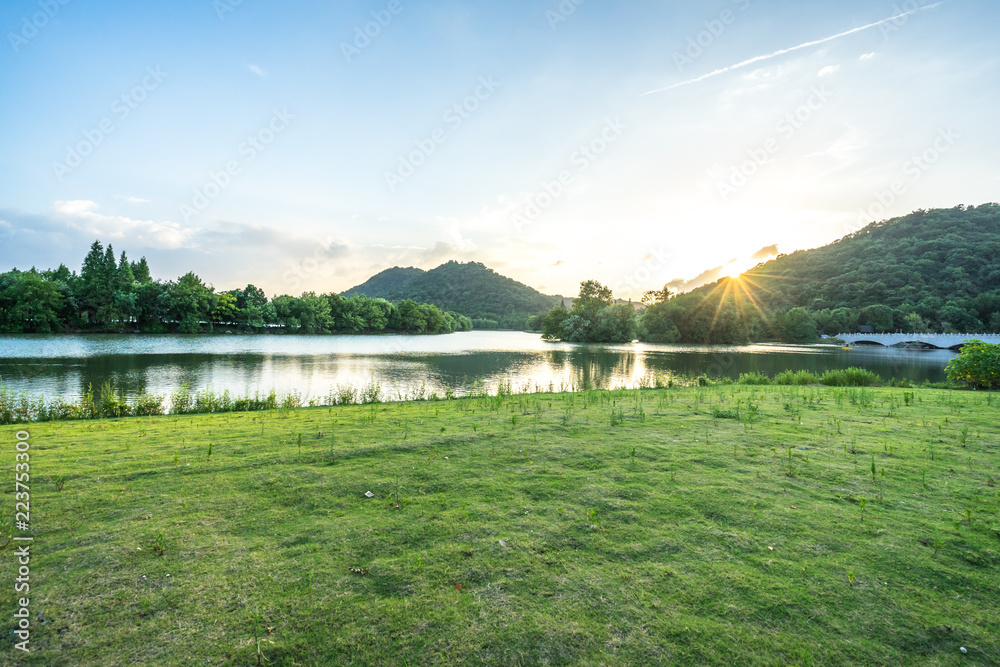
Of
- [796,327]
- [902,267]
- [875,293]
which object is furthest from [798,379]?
[902,267]

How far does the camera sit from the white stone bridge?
236ft

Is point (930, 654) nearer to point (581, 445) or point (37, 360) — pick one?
point (581, 445)

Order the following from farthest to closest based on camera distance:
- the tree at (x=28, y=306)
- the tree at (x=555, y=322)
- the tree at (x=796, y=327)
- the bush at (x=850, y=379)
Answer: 1. the tree at (x=796, y=327)
2. the tree at (x=555, y=322)
3. the tree at (x=28, y=306)
4. the bush at (x=850, y=379)

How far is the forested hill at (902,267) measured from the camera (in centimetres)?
9525

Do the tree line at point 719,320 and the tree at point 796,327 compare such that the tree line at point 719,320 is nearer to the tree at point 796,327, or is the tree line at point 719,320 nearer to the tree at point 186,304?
the tree at point 796,327

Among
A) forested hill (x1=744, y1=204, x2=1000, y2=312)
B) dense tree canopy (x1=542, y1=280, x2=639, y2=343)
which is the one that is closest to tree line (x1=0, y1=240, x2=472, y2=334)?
dense tree canopy (x1=542, y1=280, x2=639, y2=343)

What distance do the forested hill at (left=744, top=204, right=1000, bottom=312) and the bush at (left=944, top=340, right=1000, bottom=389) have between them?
103 m

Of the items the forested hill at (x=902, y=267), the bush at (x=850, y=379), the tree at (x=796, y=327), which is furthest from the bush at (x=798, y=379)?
the forested hill at (x=902, y=267)

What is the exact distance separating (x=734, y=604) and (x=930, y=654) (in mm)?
1223

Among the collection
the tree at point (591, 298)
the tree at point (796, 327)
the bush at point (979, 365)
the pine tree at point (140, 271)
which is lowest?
the bush at point (979, 365)

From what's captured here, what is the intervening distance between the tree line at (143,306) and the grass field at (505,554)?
8289 cm

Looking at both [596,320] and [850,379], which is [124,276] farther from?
[850,379]

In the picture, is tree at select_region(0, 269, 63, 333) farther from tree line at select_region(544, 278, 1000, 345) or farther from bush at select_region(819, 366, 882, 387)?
bush at select_region(819, 366, 882, 387)

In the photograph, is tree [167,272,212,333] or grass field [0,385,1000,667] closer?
grass field [0,385,1000,667]
